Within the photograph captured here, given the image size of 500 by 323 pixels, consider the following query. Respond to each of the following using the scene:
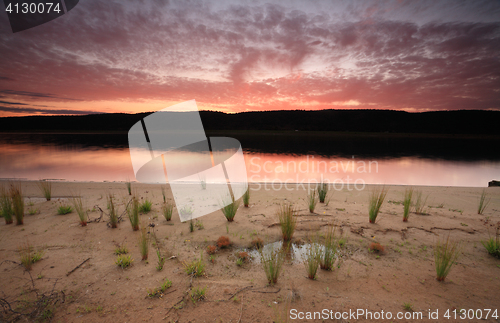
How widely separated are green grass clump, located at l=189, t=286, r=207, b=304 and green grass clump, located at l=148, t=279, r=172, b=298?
1.10 ft

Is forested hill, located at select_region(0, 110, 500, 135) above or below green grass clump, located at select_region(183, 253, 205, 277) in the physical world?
above

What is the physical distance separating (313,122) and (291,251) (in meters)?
81.1

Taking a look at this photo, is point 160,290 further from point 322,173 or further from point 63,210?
point 322,173

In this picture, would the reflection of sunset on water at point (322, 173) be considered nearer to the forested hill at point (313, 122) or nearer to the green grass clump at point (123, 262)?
the green grass clump at point (123, 262)

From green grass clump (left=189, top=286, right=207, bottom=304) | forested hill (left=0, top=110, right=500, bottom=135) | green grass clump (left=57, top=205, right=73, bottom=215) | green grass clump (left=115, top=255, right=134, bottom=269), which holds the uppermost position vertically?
forested hill (left=0, top=110, right=500, bottom=135)

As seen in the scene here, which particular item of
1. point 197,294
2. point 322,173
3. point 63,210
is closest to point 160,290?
point 197,294

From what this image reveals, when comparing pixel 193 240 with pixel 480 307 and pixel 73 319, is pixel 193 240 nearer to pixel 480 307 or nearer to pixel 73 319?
pixel 73 319

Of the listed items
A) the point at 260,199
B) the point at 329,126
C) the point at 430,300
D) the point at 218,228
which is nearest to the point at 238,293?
the point at 218,228

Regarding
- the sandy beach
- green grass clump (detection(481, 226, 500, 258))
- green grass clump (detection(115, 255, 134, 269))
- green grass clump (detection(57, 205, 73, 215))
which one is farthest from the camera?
green grass clump (detection(57, 205, 73, 215))

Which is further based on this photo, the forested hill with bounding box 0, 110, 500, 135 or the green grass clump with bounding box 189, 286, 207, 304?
the forested hill with bounding box 0, 110, 500, 135

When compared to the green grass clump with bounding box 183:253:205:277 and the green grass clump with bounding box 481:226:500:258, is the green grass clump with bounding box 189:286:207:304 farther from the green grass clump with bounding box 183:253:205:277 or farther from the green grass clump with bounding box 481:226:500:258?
the green grass clump with bounding box 481:226:500:258

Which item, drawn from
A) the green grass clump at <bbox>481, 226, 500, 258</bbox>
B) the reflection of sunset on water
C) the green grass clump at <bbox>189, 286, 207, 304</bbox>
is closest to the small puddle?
the green grass clump at <bbox>189, 286, 207, 304</bbox>

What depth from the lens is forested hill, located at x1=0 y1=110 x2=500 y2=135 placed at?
66062 mm

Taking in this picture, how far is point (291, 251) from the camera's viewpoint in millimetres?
3559
